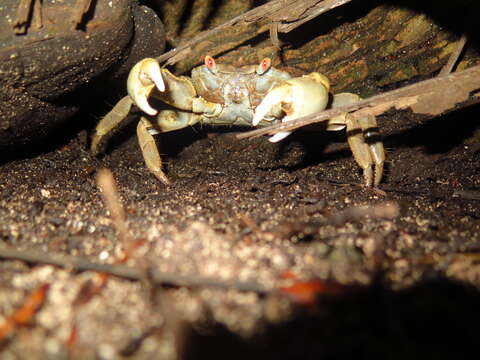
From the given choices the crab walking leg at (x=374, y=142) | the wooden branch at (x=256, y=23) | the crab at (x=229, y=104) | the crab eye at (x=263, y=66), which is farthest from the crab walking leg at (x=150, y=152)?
the crab walking leg at (x=374, y=142)

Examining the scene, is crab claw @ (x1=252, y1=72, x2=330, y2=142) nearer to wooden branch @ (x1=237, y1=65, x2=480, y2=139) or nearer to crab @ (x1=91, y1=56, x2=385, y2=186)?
crab @ (x1=91, y1=56, x2=385, y2=186)

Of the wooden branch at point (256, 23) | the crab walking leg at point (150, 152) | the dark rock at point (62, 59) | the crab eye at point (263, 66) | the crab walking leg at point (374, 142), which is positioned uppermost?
the dark rock at point (62, 59)

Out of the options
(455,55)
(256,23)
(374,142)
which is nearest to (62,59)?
(256,23)

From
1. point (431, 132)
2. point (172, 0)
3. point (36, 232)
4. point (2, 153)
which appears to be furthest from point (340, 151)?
point (2, 153)

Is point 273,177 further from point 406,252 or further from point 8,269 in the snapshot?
point 8,269

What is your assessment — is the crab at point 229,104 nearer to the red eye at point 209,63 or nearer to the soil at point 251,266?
the red eye at point 209,63

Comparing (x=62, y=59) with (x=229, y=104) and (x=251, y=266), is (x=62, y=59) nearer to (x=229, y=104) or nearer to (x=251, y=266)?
(x=229, y=104)
